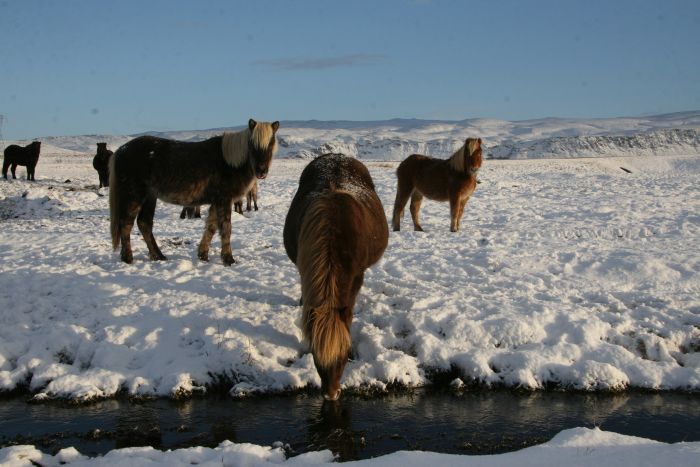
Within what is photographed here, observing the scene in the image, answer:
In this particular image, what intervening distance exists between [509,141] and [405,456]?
130122mm

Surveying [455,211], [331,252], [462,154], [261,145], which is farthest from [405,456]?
[462,154]

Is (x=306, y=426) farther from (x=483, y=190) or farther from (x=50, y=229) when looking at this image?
A: (x=483, y=190)

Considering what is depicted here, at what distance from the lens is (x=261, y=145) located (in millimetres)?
8016

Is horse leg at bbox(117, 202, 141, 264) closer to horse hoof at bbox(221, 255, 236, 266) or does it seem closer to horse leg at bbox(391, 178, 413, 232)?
horse hoof at bbox(221, 255, 236, 266)

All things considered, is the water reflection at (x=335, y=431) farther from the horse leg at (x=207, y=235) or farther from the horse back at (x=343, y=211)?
the horse leg at (x=207, y=235)

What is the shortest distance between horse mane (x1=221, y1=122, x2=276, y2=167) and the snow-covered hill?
2396 inches

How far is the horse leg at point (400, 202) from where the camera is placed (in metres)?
12.2

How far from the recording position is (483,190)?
1908 cm

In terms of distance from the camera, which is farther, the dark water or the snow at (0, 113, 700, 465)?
the snow at (0, 113, 700, 465)

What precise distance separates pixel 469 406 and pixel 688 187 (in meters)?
15.7

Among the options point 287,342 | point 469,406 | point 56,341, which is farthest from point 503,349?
point 56,341

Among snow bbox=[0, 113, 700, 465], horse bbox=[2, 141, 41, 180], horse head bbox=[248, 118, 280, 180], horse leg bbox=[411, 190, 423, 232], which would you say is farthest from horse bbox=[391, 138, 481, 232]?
horse bbox=[2, 141, 41, 180]

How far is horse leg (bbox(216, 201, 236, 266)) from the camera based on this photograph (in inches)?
336

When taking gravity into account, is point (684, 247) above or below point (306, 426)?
above
